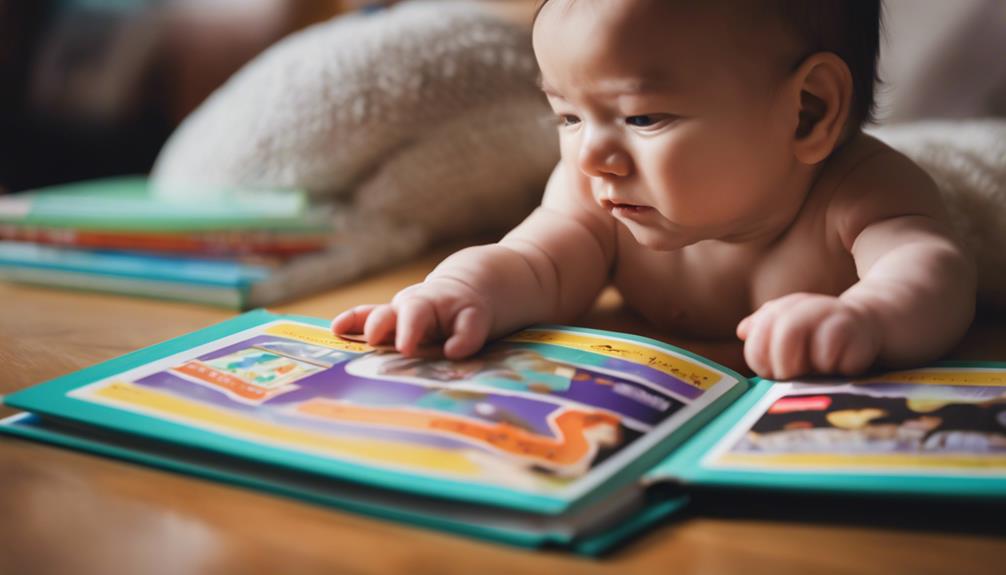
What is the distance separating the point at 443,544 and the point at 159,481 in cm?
17

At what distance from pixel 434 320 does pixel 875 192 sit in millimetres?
331

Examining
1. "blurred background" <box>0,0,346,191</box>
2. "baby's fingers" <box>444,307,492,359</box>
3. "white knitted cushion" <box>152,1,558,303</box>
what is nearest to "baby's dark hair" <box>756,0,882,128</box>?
"baby's fingers" <box>444,307,492,359</box>

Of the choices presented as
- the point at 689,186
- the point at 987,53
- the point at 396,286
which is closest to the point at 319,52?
the point at 396,286

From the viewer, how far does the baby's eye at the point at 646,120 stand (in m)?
0.64

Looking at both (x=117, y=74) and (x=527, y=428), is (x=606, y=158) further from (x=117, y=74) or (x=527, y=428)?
(x=117, y=74)

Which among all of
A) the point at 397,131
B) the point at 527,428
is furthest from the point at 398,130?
the point at 527,428

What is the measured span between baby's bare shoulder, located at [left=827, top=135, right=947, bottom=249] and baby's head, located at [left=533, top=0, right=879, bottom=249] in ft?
0.11

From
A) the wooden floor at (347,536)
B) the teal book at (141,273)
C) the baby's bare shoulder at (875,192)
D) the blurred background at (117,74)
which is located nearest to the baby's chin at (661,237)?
the baby's bare shoulder at (875,192)

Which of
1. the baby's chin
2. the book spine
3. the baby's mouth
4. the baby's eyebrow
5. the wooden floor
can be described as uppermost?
the baby's eyebrow

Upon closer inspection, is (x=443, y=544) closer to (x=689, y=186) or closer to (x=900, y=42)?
(x=689, y=186)

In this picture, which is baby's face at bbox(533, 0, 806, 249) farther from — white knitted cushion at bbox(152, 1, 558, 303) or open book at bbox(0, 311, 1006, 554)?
white knitted cushion at bbox(152, 1, 558, 303)

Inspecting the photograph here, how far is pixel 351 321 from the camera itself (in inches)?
27.5

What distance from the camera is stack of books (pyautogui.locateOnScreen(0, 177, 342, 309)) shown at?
3.18ft

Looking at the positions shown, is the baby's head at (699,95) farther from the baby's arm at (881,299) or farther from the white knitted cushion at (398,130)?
the white knitted cushion at (398,130)
